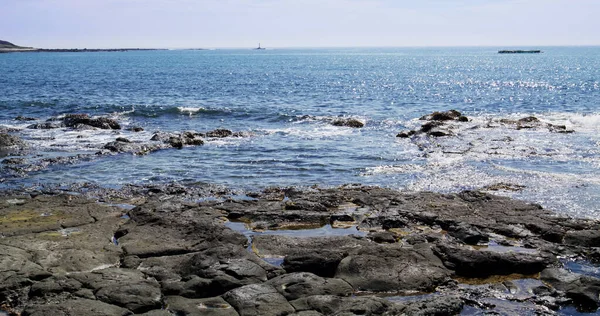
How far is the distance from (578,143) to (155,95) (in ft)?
149

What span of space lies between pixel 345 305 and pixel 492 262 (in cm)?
470

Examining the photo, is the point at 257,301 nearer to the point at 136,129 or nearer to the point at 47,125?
the point at 136,129

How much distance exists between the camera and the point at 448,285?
12.6m

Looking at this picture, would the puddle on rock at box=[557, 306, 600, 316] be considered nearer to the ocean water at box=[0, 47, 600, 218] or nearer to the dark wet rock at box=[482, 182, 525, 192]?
the ocean water at box=[0, 47, 600, 218]

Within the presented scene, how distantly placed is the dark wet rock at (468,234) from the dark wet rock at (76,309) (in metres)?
9.25

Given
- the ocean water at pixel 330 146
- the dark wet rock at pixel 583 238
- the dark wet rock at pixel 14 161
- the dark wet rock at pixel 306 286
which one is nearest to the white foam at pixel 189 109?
the ocean water at pixel 330 146

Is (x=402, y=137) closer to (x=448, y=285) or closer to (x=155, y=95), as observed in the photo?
(x=448, y=285)

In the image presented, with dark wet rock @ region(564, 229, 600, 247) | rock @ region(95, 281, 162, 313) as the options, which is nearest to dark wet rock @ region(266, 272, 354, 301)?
rock @ region(95, 281, 162, 313)

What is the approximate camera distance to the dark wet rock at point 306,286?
454 inches

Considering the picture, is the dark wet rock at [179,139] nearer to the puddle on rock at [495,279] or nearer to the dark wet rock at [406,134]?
the dark wet rock at [406,134]

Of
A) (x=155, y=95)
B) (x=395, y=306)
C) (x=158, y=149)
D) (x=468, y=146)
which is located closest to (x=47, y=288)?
(x=395, y=306)

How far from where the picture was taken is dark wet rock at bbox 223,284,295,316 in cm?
1067

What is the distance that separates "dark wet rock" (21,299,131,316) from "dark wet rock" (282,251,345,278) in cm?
409

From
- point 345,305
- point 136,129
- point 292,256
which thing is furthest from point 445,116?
point 345,305
